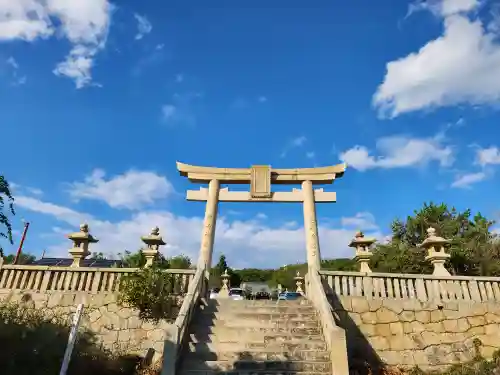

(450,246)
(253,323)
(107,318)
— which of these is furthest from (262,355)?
(450,246)

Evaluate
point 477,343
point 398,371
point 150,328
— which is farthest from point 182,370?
point 477,343

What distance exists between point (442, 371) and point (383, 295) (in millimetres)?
2091

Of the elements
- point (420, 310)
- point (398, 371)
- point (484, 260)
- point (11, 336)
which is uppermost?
point (484, 260)

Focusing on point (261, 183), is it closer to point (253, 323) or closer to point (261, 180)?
point (261, 180)

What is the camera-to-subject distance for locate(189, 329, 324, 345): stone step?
286 inches

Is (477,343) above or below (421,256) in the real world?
below

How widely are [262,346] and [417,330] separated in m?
4.42

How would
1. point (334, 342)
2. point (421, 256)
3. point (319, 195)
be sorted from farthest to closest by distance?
point (421, 256), point (319, 195), point (334, 342)

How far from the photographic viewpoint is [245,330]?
7.59 meters

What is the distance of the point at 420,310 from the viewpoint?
9.16 metres

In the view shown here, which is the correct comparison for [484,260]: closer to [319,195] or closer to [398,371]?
[319,195]

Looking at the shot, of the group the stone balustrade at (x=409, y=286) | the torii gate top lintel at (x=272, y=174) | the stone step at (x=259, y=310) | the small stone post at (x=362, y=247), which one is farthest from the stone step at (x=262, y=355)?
the torii gate top lintel at (x=272, y=174)

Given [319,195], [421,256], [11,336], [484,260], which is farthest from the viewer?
[421,256]

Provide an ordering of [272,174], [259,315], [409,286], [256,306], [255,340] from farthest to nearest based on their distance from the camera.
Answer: [272,174]
[409,286]
[256,306]
[259,315]
[255,340]
